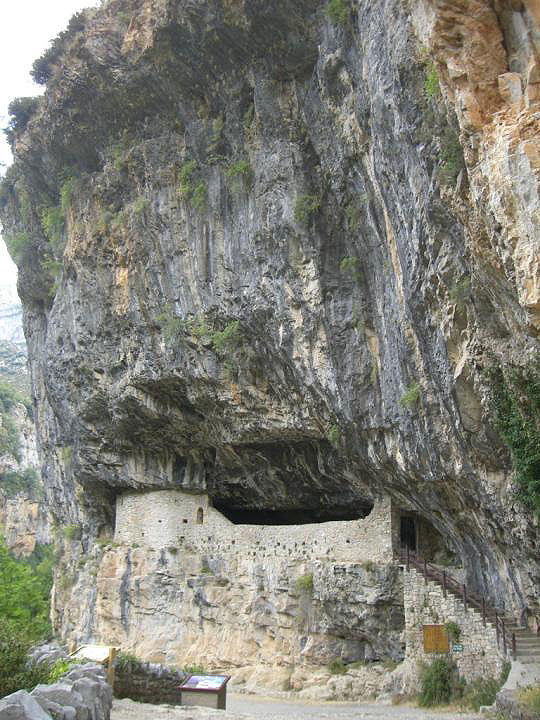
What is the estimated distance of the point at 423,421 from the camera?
52.2ft

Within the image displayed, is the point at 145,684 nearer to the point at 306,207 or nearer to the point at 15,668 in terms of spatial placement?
Answer: the point at 15,668

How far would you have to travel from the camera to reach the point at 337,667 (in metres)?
20.8

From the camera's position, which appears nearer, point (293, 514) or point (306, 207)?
point (306, 207)

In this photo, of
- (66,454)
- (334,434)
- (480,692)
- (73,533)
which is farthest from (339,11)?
(73,533)

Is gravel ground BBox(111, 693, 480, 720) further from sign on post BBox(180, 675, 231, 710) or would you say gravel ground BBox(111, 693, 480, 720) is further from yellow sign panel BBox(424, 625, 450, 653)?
yellow sign panel BBox(424, 625, 450, 653)

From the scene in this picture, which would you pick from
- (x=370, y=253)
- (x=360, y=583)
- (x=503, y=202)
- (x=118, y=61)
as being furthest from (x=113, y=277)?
(x=503, y=202)

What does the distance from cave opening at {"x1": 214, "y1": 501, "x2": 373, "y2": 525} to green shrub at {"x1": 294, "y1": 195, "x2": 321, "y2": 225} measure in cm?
1154

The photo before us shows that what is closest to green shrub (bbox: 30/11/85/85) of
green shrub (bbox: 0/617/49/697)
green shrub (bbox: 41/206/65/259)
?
green shrub (bbox: 41/206/65/259)

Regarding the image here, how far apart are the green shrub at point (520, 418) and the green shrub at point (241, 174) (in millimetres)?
9810

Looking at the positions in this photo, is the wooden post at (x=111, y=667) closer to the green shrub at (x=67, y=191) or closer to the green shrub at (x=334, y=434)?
the green shrub at (x=334, y=434)

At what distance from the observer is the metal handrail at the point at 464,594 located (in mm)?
16141

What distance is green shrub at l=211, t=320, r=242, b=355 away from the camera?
20.8 m

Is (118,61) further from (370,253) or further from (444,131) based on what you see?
(444,131)

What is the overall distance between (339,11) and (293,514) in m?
18.7
